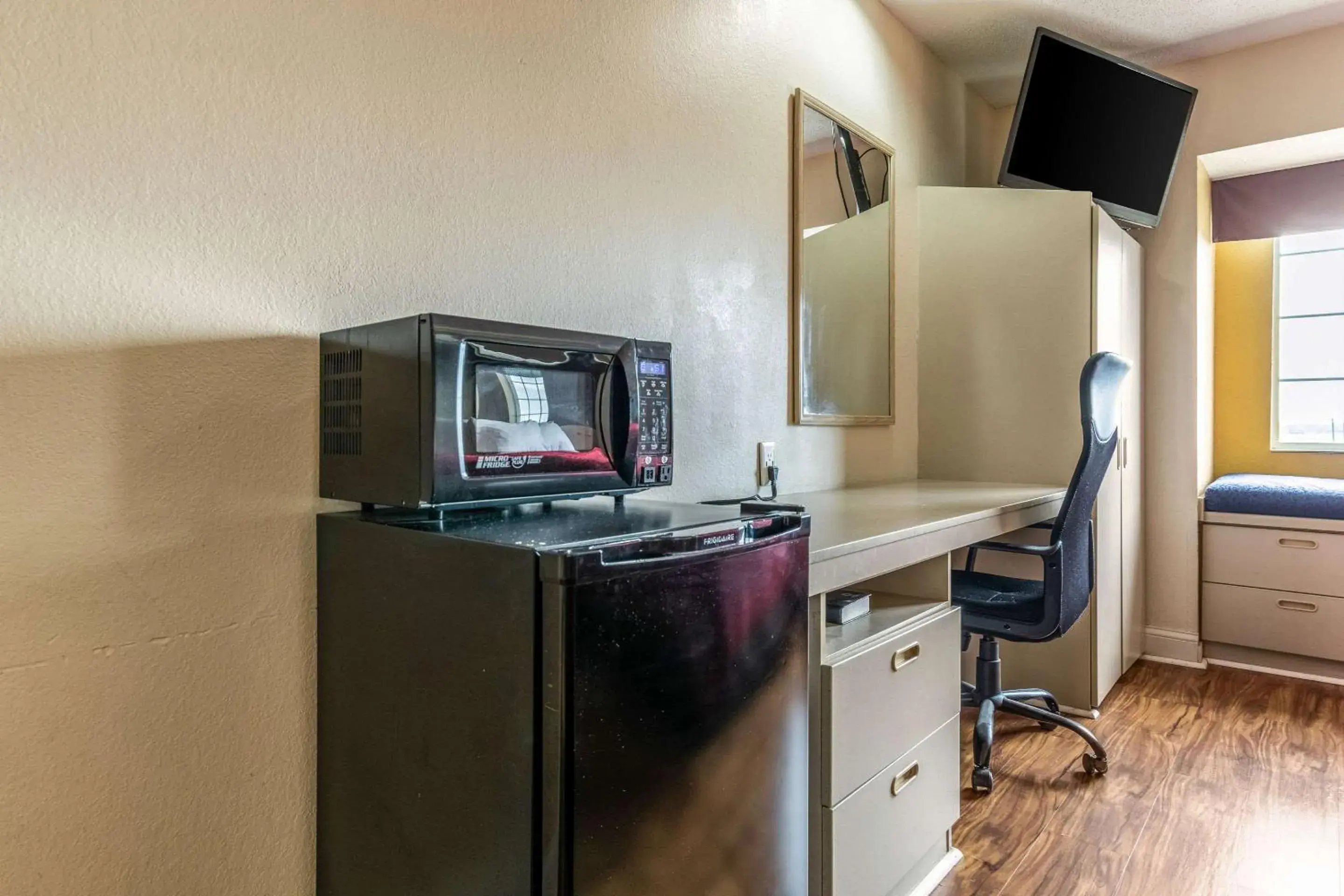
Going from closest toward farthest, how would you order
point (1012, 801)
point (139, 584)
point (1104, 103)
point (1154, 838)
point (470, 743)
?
point (470, 743)
point (139, 584)
point (1154, 838)
point (1012, 801)
point (1104, 103)

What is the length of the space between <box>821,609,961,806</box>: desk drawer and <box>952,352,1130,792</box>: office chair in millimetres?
394

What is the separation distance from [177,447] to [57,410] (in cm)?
14

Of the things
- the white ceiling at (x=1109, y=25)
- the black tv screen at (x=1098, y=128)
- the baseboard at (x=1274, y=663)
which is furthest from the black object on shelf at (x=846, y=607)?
the baseboard at (x=1274, y=663)

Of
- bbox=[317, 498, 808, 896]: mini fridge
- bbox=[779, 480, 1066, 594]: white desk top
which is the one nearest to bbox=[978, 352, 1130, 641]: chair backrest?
bbox=[779, 480, 1066, 594]: white desk top

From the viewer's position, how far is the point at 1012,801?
2.16 metres

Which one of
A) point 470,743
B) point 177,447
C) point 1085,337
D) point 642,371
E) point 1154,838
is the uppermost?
point 1085,337

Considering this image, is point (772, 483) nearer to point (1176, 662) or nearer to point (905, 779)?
point (905, 779)

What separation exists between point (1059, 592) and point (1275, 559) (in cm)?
182

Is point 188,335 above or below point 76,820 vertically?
above

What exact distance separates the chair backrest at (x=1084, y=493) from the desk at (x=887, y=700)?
0.88 feet

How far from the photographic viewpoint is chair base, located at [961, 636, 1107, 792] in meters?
2.25

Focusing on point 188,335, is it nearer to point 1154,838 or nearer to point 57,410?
point 57,410

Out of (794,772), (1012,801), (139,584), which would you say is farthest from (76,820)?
(1012,801)

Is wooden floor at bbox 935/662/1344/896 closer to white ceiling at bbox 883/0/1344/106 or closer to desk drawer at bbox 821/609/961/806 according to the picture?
desk drawer at bbox 821/609/961/806
